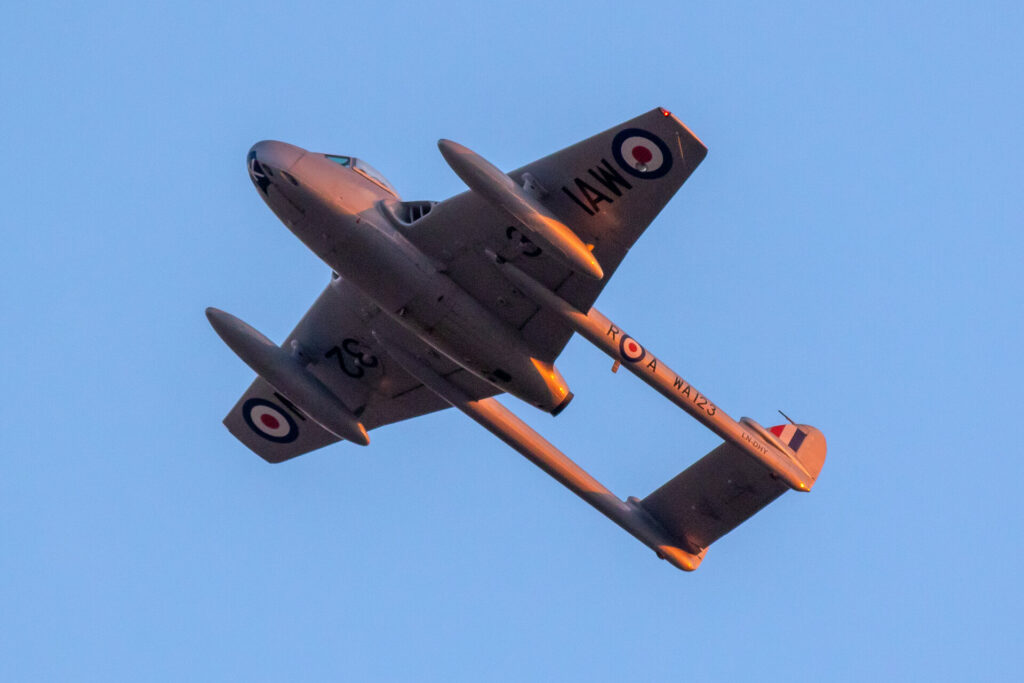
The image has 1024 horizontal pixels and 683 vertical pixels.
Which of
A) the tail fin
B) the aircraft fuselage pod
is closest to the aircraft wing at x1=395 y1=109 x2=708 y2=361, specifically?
the aircraft fuselage pod

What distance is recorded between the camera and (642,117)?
25094 millimetres

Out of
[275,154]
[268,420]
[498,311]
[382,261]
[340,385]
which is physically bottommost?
[268,420]

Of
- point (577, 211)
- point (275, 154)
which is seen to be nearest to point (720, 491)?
point (577, 211)

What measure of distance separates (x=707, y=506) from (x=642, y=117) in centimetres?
848

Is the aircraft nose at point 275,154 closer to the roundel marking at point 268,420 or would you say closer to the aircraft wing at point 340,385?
the aircraft wing at point 340,385

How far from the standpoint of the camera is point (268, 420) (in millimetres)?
32375

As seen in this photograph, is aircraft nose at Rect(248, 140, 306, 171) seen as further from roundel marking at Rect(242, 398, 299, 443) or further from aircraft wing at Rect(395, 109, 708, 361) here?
roundel marking at Rect(242, 398, 299, 443)

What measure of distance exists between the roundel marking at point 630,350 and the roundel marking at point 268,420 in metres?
8.90

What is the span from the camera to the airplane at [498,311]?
2553 cm

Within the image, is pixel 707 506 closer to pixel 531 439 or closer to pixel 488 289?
pixel 531 439

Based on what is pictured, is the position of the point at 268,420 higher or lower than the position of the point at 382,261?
lower

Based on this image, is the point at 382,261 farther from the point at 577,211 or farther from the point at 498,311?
the point at 577,211

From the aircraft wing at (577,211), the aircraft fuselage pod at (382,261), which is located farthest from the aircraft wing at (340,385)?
the aircraft wing at (577,211)

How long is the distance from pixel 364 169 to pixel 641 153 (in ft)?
17.6
